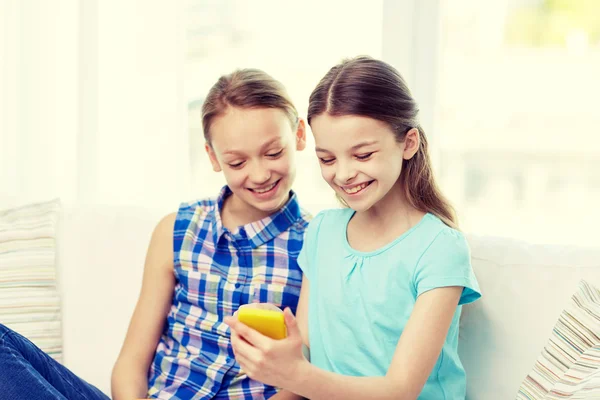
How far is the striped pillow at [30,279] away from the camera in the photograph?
1.94 meters

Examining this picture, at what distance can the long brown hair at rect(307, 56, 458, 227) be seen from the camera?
146cm

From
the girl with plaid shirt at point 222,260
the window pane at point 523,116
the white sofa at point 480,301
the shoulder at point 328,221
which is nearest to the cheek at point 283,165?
the girl with plaid shirt at point 222,260

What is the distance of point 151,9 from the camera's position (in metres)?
2.57

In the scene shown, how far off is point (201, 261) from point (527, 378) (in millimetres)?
792

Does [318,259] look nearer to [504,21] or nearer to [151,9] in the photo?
[504,21]

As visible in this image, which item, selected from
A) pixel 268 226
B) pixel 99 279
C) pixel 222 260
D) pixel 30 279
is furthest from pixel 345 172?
pixel 30 279

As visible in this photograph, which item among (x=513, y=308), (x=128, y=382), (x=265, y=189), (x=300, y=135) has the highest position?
(x=300, y=135)

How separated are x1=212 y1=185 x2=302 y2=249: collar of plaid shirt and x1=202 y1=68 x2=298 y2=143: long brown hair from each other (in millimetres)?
198

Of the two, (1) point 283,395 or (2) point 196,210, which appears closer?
(1) point 283,395

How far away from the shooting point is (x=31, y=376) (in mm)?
1447

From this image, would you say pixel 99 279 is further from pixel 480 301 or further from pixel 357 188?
pixel 480 301

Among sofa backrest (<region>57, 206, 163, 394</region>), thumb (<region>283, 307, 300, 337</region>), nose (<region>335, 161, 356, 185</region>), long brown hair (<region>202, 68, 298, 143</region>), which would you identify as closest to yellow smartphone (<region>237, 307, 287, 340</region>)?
thumb (<region>283, 307, 300, 337</region>)

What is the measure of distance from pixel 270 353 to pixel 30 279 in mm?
960

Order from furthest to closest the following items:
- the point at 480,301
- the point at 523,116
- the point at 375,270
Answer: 1. the point at 523,116
2. the point at 480,301
3. the point at 375,270
